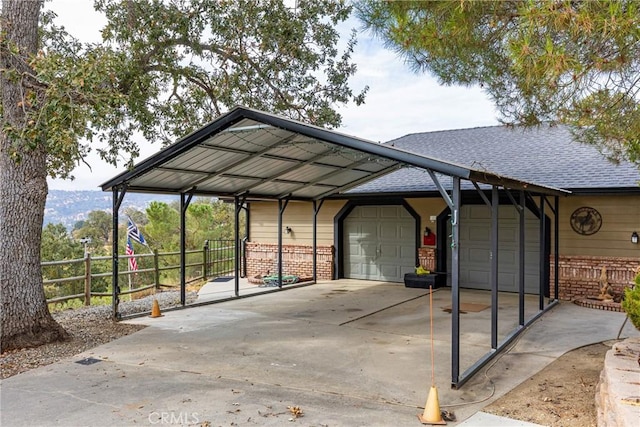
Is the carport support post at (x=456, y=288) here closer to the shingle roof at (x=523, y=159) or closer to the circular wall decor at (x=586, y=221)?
the shingle roof at (x=523, y=159)

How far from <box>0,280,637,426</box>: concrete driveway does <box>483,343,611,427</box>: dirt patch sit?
17 centimetres

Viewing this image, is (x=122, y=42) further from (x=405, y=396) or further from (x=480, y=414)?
(x=480, y=414)

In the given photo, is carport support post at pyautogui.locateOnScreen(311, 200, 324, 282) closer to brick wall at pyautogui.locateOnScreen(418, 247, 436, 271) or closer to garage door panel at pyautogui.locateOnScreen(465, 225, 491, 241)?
brick wall at pyautogui.locateOnScreen(418, 247, 436, 271)

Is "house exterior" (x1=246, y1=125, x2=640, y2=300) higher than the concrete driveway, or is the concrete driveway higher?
"house exterior" (x1=246, y1=125, x2=640, y2=300)

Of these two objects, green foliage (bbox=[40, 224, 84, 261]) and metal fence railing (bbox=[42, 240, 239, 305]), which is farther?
green foliage (bbox=[40, 224, 84, 261])

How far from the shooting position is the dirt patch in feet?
13.3

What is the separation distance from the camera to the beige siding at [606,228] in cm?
941

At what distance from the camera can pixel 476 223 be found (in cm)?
1144

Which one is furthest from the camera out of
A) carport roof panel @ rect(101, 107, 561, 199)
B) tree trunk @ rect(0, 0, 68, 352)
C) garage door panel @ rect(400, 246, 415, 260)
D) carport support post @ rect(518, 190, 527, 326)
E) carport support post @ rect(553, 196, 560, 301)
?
garage door panel @ rect(400, 246, 415, 260)

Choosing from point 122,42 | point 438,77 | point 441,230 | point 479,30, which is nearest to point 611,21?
point 479,30

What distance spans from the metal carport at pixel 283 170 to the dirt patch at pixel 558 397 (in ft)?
1.97

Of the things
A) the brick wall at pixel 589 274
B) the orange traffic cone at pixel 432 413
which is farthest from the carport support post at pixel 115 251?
the brick wall at pixel 589 274

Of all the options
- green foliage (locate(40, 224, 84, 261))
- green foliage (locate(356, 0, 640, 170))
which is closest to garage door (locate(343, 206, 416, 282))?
green foliage (locate(356, 0, 640, 170))

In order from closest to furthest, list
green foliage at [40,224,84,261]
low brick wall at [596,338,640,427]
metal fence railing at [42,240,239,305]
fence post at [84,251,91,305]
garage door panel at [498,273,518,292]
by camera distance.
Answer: low brick wall at [596,338,640,427], fence post at [84,251,91,305], garage door panel at [498,273,518,292], metal fence railing at [42,240,239,305], green foliage at [40,224,84,261]
